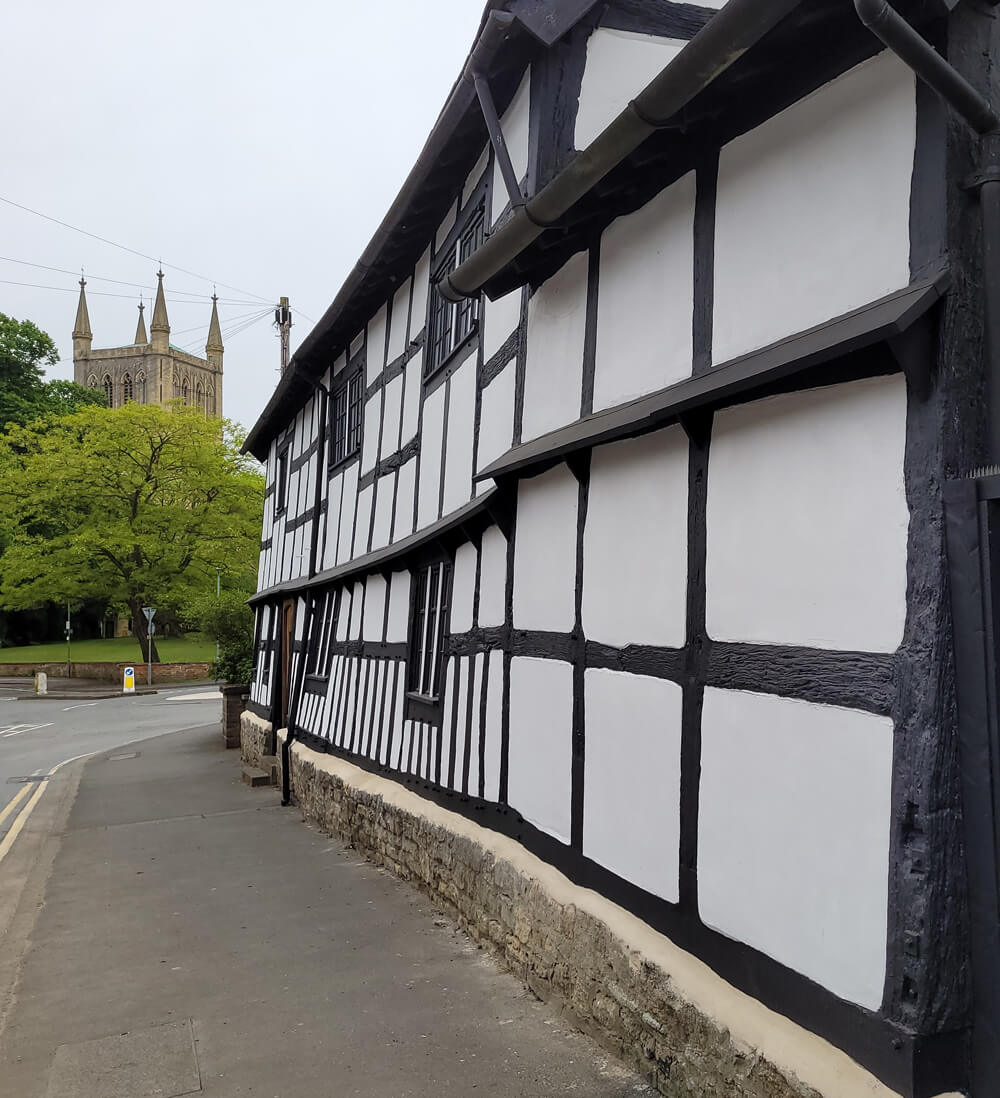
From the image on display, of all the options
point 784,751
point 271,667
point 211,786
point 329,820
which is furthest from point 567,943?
point 271,667

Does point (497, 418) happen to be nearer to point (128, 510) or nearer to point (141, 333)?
point (128, 510)

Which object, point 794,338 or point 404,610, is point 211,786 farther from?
point 794,338

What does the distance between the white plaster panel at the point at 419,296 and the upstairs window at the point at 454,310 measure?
0.31m

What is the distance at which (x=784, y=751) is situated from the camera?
3430mm

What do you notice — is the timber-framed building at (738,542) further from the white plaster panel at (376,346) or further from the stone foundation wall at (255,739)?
the stone foundation wall at (255,739)

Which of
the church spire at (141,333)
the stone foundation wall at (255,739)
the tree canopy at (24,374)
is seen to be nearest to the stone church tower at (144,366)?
the church spire at (141,333)

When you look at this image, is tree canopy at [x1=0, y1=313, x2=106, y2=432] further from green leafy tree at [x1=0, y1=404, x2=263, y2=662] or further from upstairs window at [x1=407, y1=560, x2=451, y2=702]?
upstairs window at [x1=407, y1=560, x2=451, y2=702]

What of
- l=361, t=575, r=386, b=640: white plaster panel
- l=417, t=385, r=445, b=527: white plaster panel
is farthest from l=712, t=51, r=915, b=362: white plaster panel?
l=361, t=575, r=386, b=640: white plaster panel

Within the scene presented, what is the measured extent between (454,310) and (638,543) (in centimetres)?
418

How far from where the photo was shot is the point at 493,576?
6375mm

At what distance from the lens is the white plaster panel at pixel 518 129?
5.98m

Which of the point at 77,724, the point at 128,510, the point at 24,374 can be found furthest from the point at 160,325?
the point at 77,724

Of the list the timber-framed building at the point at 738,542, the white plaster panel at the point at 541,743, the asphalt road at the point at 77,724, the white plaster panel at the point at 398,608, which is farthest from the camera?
the asphalt road at the point at 77,724

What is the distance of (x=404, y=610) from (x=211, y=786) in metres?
6.85
